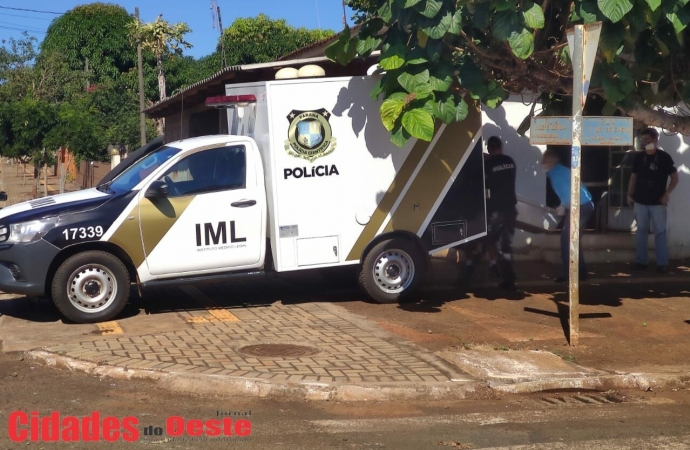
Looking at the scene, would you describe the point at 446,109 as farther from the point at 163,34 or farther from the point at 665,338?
the point at 163,34

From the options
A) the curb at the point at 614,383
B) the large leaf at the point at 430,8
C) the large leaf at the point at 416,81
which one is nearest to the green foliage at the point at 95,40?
the large leaf at the point at 416,81

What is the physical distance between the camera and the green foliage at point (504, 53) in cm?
787

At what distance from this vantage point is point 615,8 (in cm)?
748

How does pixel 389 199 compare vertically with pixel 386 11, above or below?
below

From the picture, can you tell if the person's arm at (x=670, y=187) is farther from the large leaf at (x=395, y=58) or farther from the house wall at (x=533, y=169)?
the large leaf at (x=395, y=58)

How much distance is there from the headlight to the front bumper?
51mm

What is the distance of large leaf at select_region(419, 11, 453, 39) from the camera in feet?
26.1

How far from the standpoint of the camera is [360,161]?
9.88 metres

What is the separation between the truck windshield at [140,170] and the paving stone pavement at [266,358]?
1630 mm

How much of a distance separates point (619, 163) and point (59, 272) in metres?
8.85

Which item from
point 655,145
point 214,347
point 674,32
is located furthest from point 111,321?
point 655,145

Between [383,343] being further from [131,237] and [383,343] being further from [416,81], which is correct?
[131,237]

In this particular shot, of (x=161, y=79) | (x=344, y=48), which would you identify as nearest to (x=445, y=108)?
(x=344, y=48)

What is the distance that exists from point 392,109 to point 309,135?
55.2 inches
